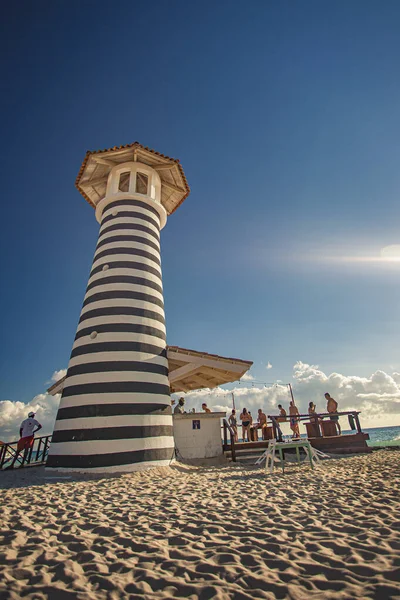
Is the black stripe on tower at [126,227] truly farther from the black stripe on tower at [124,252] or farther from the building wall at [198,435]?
the building wall at [198,435]

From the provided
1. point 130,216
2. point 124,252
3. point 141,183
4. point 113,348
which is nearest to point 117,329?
point 113,348

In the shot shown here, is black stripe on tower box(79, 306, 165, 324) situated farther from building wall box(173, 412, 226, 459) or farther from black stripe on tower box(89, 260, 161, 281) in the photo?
building wall box(173, 412, 226, 459)

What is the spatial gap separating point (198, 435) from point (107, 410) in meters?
4.30

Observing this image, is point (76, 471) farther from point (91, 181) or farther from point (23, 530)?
point (91, 181)

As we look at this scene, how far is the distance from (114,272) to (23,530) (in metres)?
7.48

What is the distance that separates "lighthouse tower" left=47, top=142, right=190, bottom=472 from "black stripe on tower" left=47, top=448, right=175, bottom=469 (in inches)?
0.9

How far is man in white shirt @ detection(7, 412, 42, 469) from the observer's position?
10211mm

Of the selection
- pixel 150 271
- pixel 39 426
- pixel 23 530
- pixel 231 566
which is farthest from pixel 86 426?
pixel 231 566

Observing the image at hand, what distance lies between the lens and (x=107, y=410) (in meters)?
8.49

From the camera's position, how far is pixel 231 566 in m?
2.91

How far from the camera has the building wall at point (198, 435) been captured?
36.7 feet

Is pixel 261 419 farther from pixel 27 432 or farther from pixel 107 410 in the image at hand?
pixel 27 432

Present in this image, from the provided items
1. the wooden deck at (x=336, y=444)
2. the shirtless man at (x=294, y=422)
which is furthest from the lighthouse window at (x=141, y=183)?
the shirtless man at (x=294, y=422)

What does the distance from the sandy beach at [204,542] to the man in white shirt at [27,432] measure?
460 cm
